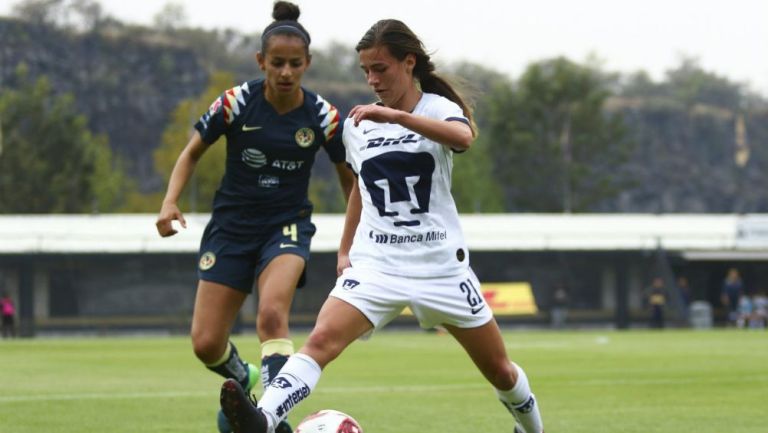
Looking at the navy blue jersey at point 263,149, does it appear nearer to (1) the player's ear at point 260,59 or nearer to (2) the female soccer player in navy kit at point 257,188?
(2) the female soccer player in navy kit at point 257,188

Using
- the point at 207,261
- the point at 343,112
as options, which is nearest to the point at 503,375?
the point at 207,261

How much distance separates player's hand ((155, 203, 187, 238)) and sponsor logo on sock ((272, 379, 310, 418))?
1573mm

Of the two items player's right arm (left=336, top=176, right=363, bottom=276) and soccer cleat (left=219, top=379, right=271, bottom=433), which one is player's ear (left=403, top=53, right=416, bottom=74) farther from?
soccer cleat (left=219, top=379, right=271, bottom=433)

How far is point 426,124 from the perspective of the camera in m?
6.72

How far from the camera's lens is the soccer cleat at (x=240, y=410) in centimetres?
638

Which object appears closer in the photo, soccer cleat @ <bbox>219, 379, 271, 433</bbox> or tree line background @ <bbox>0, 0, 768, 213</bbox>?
soccer cleat @ <bbox>219, 379, 271, 433</bbox>

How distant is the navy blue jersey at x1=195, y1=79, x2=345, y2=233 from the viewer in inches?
345

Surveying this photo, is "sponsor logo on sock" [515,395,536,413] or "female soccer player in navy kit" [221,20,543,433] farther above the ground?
"female soccer player in navy kit" [221,20,543,433]

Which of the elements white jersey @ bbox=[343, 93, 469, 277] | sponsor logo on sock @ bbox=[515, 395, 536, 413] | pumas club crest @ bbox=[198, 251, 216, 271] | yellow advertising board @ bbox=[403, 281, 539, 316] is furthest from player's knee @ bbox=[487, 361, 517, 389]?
yellow advertising board @ bbox=[403, 281, 539, 316]

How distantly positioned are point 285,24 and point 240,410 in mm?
2845

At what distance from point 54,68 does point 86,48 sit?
17.3 feet

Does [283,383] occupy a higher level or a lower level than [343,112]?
higher

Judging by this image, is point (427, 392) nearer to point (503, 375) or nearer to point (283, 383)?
point (503, 375)

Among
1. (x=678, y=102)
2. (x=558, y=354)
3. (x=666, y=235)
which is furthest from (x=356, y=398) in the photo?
(x=678, y=102)
